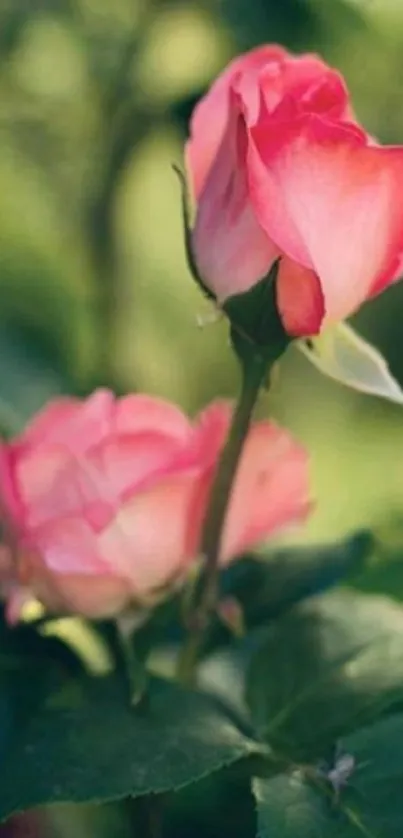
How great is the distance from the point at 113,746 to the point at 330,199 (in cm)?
15

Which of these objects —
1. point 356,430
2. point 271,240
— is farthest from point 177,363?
point 271,240

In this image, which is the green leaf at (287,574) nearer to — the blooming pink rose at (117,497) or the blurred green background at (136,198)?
the blooming pink rose at (117,497)

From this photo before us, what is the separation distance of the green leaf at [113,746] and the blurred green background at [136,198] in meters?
0.32

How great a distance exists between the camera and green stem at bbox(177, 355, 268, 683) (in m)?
0.40

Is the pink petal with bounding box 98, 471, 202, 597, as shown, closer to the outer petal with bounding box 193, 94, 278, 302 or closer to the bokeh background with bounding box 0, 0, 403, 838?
the outer petal with bounding box 193, 94, 278, 302

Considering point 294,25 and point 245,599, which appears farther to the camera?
point 294,25

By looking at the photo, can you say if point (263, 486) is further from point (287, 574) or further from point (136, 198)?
point (136, 198)

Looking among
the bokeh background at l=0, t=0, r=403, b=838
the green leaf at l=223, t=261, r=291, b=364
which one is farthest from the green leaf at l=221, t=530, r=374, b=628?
the bokeh background at l=0, t=0, r=403, b=838

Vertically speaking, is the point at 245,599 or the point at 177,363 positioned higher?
the point at 245,599

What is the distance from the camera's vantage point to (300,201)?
0.37 m

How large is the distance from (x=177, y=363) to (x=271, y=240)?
51cm

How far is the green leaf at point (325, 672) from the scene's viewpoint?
0.42 meters

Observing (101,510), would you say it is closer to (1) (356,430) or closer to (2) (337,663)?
(2) (337,663)

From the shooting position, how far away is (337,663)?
44cm
